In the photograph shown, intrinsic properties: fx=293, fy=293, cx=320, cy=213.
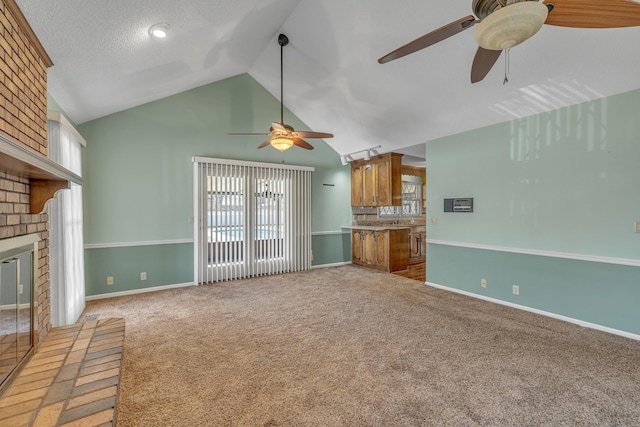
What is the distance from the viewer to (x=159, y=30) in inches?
108

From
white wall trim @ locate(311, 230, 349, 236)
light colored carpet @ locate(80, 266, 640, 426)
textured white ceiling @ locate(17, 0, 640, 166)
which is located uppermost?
textured white ceiling @ locate(17, 0, 640, 166)

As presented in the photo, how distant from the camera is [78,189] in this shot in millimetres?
3699

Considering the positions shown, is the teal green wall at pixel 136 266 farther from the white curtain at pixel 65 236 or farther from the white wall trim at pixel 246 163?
the white wall trim at pixel 246 163

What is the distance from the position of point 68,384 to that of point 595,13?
3263 millimetres

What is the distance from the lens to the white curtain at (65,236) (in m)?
2.88

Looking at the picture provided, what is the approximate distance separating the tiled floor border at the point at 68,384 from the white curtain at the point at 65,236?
0.99m

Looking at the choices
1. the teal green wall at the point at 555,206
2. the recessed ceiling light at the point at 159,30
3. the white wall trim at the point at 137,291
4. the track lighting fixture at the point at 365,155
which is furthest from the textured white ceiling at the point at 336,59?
the white wall trim at the point at 137,291

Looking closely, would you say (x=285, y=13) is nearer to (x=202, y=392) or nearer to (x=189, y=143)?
(x=189, y=143)

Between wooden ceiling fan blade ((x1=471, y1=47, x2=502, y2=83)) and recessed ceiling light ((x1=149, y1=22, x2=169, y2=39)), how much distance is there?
8.72 ft

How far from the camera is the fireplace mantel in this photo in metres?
1.15

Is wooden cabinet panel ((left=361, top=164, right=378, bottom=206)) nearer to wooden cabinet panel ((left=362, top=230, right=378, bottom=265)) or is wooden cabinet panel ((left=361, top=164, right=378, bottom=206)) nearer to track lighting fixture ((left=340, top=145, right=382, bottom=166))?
track lighting fixture ((left=340, top=145, right=382, bottom=166))

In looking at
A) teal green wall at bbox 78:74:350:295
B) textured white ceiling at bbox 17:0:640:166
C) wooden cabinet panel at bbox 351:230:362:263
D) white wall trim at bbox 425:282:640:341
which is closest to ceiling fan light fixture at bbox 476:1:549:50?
textured white ceiling at bbox 17:0:640:166

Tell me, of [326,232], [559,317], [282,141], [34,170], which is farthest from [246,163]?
[559,317]

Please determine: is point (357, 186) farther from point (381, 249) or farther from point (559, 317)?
point (559, 317)
